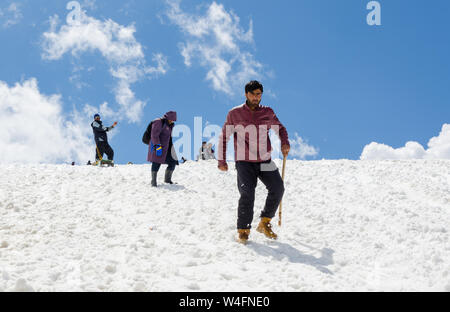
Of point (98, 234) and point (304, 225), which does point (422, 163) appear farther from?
point (98, 234)

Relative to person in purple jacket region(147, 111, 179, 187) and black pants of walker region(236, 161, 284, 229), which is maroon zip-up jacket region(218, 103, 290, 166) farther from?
person in purple jacket region(147, 111, 179, 187)

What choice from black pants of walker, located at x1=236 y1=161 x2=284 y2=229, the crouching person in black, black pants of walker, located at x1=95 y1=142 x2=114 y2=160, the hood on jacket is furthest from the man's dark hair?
black pants of walker, located at x1=95 y1=142 x2=114 y2=160

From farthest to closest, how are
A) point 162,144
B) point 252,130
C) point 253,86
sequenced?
point 162,144 → point 252,130 → point 253,86

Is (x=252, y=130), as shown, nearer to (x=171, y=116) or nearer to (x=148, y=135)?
(x=171, y=116)

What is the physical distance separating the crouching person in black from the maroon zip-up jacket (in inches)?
431

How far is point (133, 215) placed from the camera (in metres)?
7.23

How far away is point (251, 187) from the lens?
5473 millimetres

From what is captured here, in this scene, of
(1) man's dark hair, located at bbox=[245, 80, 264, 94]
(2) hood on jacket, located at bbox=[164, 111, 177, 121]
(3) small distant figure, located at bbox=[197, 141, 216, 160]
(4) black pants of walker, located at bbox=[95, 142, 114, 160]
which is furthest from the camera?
(3) small distant figure, located at bbox=[197, 141, 216, 160]

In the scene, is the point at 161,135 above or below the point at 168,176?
above

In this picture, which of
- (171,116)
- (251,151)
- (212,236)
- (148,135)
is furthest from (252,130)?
(148,135)

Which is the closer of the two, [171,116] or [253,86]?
[253,86]

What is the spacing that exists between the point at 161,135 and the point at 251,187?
18.3 ft

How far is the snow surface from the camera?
407cm
